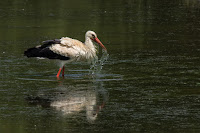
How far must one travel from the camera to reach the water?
27.8 ft

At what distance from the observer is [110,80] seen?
39.3 ft

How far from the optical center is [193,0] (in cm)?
3209

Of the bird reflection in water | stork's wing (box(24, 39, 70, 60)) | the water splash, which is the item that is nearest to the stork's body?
stork's wing (box(24, 39, 70, 60))

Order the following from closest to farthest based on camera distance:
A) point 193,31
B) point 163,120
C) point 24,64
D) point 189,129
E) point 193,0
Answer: point 189,129
point 163,120
point 24,64
point 193,31
point 193,0

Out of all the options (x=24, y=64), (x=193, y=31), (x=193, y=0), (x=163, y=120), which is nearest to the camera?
(x=163, y=120)

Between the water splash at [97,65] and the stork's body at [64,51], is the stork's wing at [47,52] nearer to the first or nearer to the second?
the stork's body at [64,51]

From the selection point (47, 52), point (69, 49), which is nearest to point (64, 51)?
point (69, 49)

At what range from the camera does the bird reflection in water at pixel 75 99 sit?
917cm

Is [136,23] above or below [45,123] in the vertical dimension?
below

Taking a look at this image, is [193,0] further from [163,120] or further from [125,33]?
[163,120]

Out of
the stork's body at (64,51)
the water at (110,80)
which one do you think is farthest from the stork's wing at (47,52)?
the water at (110,80)

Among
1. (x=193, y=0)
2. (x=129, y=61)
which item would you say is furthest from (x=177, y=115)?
(x=193, y=0)

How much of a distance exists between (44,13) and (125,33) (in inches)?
299

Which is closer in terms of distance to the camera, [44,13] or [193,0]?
[44,13]
